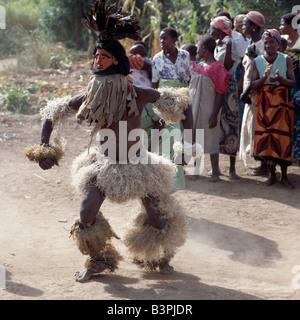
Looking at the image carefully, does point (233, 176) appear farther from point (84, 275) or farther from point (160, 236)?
point (84, 275)

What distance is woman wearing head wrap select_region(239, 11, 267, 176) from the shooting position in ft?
21.0

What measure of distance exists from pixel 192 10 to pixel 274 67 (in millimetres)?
5920

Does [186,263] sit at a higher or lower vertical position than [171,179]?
lower

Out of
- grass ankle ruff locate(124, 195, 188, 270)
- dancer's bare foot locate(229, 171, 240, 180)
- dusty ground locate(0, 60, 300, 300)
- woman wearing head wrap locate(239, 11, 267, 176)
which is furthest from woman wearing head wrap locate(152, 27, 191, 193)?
grass ankle ruff locate(124, 195, 188, 270)

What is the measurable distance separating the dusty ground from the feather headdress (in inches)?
55.4

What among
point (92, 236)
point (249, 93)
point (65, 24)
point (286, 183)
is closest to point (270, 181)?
point (286, 183)

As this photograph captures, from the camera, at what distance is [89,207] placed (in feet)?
12.3

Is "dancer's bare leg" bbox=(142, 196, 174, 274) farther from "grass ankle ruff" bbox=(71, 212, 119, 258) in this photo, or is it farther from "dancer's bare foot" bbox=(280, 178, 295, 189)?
"dancer's bare foot" bbox=(280, 178, 295, 189)

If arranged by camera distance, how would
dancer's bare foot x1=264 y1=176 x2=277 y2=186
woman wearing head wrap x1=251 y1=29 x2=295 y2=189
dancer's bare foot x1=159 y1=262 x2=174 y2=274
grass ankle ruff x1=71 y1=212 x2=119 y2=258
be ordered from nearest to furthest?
grass ankle ruff x1=71 y1=212 x2=119 y2=258
dancer's bare foot x1=159 y1=262 x2=174 y2=274
woman wearing head wrap x1=251 y1=29 x2=295 y2=189
dancer's bare foot x1=264 y1=176 x2=277 y2=186

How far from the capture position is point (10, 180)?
656 cm

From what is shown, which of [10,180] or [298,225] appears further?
[10,180]

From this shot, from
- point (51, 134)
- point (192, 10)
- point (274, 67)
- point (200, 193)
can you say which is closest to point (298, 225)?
point (200, 193)

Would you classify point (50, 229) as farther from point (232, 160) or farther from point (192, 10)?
point (192, 10)

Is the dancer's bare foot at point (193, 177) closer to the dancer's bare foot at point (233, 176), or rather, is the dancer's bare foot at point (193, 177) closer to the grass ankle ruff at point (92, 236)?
the dancer's bare foot at point (233, 176)
